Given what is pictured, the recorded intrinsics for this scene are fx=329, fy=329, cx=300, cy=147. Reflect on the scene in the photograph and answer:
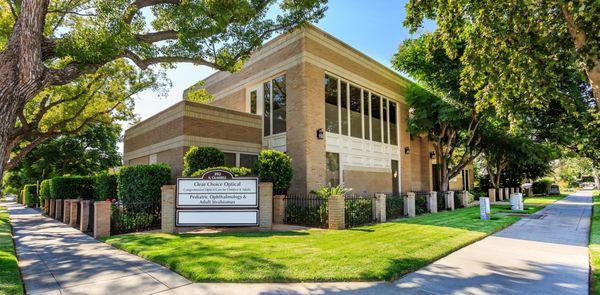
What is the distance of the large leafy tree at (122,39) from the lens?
6.17 metres

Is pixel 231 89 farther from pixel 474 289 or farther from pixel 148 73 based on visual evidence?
pixel 474 289

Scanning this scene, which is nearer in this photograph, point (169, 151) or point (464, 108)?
point (169, 151)

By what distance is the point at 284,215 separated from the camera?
13195mm

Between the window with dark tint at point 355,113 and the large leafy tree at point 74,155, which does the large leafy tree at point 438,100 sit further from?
the large leafy tree at point 74,155

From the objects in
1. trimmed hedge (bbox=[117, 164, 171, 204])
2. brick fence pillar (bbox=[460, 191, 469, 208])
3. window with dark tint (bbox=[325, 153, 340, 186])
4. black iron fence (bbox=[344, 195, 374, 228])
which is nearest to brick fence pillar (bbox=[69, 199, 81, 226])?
trimmed hedge (bbox=[117, 164, 171, 204])

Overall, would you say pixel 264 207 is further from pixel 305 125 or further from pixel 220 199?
pixel 305 125

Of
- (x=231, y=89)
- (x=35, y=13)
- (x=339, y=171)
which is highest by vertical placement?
(x=231, y=89)

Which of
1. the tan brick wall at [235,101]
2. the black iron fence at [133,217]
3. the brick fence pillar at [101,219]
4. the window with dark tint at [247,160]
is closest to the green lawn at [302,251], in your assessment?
the brick fence pillar at [101,219]

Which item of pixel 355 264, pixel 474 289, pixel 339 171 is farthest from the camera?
pixel 339 171

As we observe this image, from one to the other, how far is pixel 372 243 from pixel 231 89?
44.1 ft

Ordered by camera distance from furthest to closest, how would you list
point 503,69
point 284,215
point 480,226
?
point 284,215 < point 480,226 < point 503,69

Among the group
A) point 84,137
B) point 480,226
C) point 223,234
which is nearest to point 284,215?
point 223,234

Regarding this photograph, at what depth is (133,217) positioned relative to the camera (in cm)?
1164

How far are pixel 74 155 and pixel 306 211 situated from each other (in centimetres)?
3279
